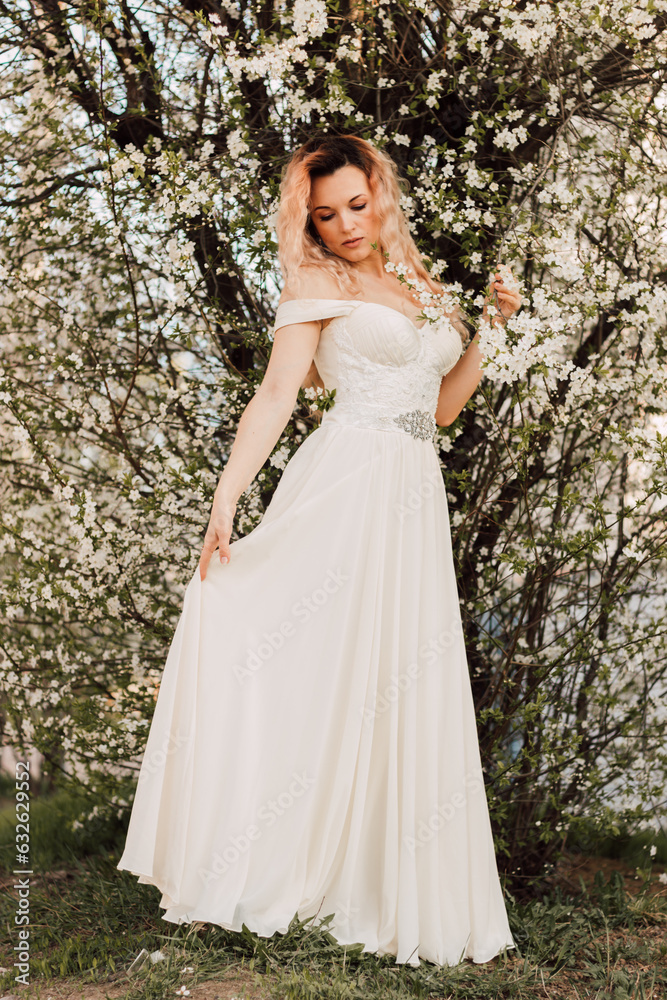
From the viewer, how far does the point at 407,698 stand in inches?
81.5

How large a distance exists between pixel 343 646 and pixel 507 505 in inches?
40.1

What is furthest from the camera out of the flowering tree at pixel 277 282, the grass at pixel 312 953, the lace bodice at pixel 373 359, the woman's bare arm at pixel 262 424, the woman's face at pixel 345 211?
the flowering tree at pixel 277 282

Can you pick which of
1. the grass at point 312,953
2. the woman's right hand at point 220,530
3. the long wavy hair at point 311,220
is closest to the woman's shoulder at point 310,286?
the long wavy hair at point 311,220

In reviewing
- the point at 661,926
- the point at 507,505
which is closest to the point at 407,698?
the point at 507,505

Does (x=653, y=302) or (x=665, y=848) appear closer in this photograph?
(x=653, y=302)

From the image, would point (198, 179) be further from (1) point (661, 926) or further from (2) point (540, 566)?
(1) point (661, 926)

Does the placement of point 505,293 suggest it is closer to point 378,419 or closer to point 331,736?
point 378,419

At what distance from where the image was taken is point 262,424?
2.07 meters

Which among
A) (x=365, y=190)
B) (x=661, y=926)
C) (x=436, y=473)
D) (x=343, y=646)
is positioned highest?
(x=365, y=190)

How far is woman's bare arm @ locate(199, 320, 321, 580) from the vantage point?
6.51 ft

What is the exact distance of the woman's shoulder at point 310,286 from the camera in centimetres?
218

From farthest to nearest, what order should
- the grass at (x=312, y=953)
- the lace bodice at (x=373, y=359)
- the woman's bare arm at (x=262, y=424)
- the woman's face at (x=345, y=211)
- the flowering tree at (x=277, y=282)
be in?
the flowering tree at (x=277, y=282) → the woman's face at (x=345, y=211) → the lace bodice at (x=373, y=359) → the woman's bare arm at (x=262, y=424) → the grass at (x=312, y=953)

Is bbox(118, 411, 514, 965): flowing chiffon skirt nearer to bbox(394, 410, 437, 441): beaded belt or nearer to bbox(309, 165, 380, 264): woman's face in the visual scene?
bbox(394, 410, 437, 441): beaded belt

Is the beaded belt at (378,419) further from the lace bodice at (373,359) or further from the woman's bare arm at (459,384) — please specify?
the woman's bare arm at (459,384)
